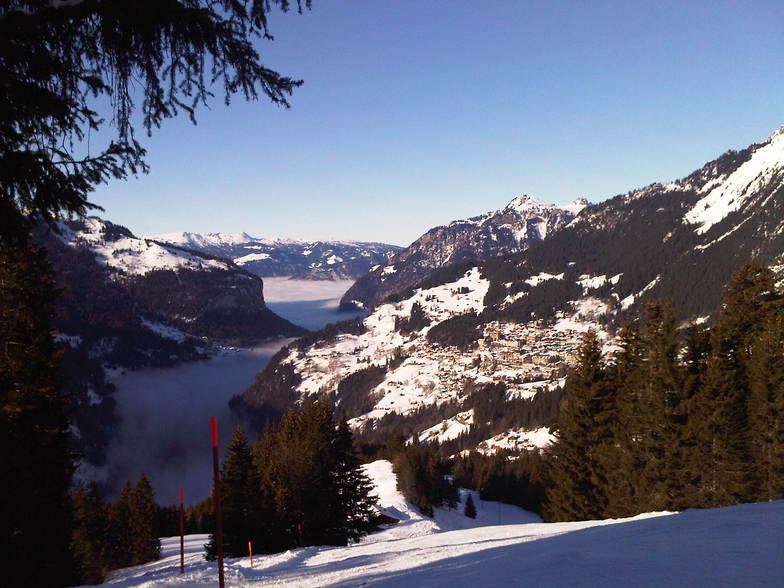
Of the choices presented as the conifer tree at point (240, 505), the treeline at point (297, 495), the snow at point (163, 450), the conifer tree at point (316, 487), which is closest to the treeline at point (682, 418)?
the conifer tree at point (316, 487)

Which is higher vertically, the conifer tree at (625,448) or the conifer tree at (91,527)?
the conifer tree at (625,448)

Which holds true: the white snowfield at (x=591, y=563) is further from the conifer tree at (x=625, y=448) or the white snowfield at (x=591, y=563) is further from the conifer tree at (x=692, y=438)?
the conifer tree at (x=692, y=438)

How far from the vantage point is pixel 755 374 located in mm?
21172

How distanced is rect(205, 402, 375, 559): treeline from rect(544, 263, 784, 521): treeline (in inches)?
503

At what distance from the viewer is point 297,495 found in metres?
26.0

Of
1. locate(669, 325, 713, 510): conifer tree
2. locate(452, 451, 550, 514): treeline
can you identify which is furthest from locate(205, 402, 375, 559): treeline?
locate(452, 451, 550, 514): treeline

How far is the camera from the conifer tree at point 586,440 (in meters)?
23.8

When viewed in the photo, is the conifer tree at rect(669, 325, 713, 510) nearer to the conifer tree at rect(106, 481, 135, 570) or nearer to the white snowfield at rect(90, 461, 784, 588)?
the white snowfield at rect(90, 461, 784, 588)

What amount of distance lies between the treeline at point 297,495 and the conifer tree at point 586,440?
12928mm

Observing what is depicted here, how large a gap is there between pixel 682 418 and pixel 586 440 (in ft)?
15.5

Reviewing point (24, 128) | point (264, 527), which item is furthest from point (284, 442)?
point (24, 128)

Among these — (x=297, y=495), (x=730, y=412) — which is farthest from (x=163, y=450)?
(x=730, y=412)

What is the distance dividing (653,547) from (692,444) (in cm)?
1732

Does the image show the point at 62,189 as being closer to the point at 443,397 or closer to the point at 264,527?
the point at 264,527
